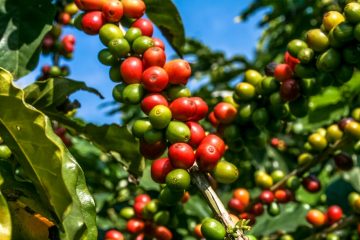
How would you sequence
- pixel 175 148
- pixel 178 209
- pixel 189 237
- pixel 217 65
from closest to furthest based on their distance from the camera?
pixel 175 148 → pixel 178 209 → pixel 189 237 → pixel 217 65

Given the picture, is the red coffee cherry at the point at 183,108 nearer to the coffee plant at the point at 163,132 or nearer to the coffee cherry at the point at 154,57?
the coffee plant at the point at 163,132

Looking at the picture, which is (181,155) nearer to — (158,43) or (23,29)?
(158,43)

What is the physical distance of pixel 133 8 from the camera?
208 centimetres

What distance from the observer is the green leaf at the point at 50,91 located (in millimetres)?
2180

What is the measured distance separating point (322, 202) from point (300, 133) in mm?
455

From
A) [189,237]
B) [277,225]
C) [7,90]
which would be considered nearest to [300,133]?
[277,225]

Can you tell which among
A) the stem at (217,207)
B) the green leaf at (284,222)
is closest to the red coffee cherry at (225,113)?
the stem at (217,207)

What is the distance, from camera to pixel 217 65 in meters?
5.19

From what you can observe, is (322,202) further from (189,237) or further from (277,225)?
(189,237)

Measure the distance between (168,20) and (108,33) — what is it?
612 millimetres

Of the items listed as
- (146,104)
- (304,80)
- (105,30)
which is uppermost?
(304,80)

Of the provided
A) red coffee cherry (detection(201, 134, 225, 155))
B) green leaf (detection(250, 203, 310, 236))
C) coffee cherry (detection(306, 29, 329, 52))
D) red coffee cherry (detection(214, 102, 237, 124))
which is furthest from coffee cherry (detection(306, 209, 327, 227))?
red coffee cherry (detection(201, 134, 225, 155))

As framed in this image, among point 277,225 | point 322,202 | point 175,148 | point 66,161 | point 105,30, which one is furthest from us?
point 322,202

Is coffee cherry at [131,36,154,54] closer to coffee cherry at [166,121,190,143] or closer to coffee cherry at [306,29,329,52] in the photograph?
coffee cherry at [166,121,190,143]
